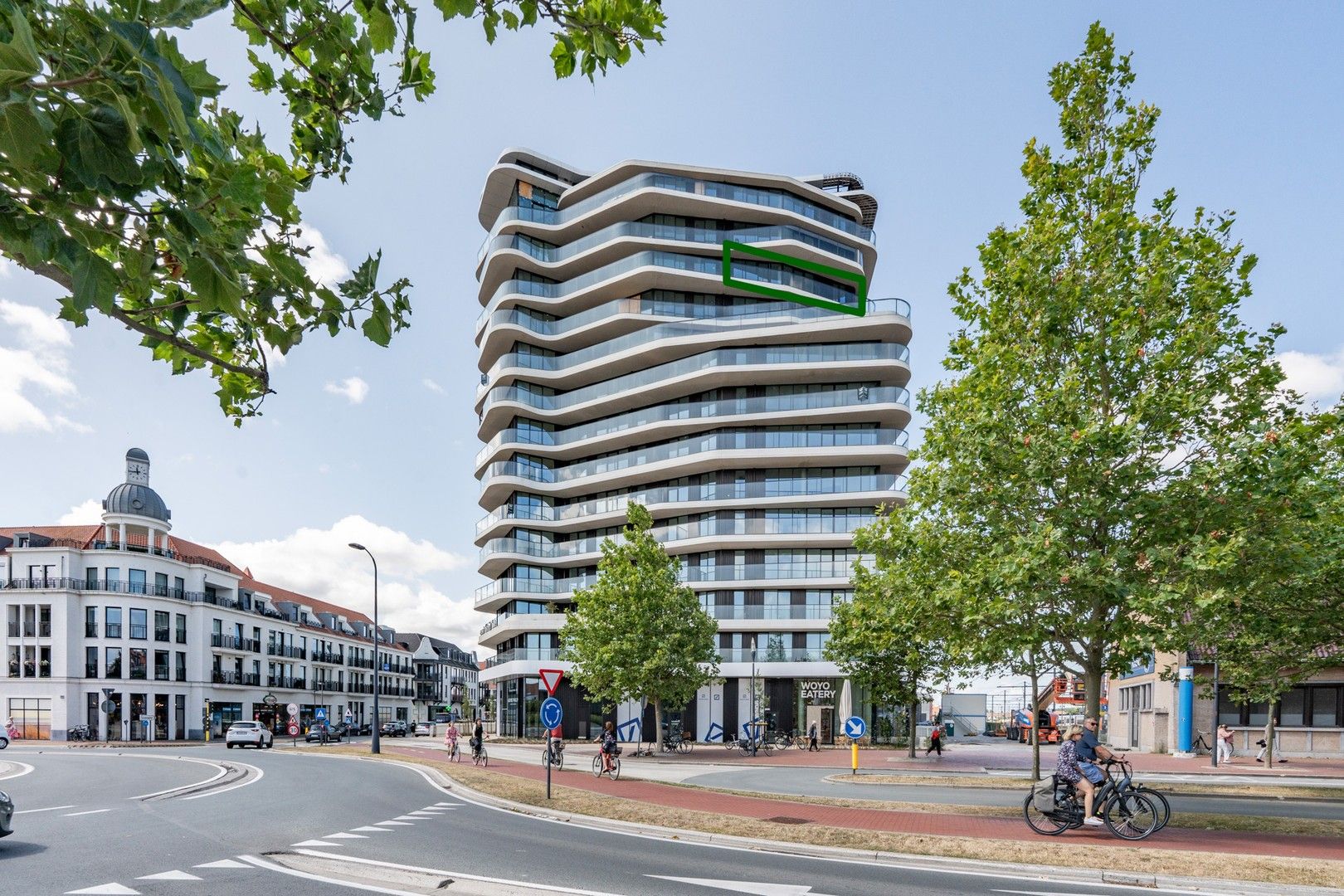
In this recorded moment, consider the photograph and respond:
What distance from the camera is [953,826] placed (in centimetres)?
1401

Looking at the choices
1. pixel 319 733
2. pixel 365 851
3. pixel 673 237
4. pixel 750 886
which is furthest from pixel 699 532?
pixel 750 886

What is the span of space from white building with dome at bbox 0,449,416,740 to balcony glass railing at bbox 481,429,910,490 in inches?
1115

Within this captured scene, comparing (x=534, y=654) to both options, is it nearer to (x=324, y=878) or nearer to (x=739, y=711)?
(x=739, y=711)

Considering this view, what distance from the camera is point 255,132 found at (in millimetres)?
4492

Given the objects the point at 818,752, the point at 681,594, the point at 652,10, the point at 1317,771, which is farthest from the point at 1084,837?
the point at 818,752

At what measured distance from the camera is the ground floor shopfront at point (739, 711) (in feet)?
153

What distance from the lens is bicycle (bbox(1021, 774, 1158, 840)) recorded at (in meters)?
12.6

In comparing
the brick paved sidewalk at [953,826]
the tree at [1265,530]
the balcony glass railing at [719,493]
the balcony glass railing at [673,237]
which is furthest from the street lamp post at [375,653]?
the tree at [1265,530]

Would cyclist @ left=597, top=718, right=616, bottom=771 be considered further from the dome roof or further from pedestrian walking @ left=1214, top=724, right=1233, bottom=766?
the dome roof

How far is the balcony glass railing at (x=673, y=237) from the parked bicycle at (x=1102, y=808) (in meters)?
42.9

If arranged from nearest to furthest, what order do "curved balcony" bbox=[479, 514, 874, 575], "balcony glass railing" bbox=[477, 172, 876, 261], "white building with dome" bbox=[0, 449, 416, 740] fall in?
"curved balcony" bbox=[479, 514, 874, 575]
"balcony glass railing" bbox=[477, 172, 876, 261]
"white building with dome" bbox=[0, 449, 416, 740]

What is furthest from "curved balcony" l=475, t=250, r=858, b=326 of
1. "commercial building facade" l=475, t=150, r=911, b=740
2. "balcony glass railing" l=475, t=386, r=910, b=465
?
"balcony glass railing" l=475, t=386, r=910, b=465

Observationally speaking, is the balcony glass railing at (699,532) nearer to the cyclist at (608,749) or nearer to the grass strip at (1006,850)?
the cyclist at (608,749)

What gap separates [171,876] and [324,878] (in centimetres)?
160
